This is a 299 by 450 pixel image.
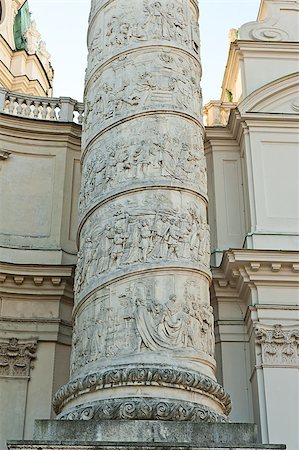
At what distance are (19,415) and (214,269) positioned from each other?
372 centimetres

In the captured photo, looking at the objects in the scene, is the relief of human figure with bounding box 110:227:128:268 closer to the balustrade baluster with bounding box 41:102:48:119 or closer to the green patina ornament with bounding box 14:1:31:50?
the balustrade baluster with bounding box 41:102:48:119

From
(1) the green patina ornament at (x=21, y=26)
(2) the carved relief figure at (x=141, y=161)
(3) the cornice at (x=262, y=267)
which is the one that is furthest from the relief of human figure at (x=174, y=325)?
(1) the green patina ornament at (x=21, y=26)

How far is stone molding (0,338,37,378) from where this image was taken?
1184 cm

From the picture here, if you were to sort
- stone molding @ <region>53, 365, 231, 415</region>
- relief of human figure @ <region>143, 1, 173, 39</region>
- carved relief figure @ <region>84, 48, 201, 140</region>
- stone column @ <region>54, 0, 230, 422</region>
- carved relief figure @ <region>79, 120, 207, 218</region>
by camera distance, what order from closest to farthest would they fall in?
1. stone molding @ <region>53, 365, 231, 415</region>
2. stone column @ <region>54, 0, 230, 422</region>
3. carved relief figure @ <region>79, 120, 207, 218</region>
4. carved relief figure @ <region>84, 48, 201, 140</region>
5. relief of human figure @ <region>143, 1, 173, 39</region>

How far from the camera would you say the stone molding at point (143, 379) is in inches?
254

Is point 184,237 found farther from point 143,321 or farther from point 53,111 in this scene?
point 53,111

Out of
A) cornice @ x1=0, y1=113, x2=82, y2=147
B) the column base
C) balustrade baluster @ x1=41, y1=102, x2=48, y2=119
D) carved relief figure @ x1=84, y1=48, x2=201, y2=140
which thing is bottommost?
the column base

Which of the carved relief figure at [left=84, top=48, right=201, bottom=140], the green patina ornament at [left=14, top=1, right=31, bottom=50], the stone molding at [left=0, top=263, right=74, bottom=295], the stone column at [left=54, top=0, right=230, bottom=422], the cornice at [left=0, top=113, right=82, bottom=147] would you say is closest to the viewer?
the stone column at [left=54, top=0, right=230, bottom=422]

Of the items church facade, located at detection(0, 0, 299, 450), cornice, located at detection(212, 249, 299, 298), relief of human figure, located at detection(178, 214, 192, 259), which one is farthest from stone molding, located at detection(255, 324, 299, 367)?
relief of human figure, located at detection(178, 214, 192, 259)

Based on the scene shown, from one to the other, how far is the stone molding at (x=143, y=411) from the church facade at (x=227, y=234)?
3.77 metres

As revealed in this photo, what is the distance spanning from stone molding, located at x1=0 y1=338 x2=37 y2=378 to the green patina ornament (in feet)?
53.1

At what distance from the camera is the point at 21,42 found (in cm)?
2655

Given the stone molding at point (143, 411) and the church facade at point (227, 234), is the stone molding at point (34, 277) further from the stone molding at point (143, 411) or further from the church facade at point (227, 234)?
the stone molding at point (143, 411)

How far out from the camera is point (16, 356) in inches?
469
